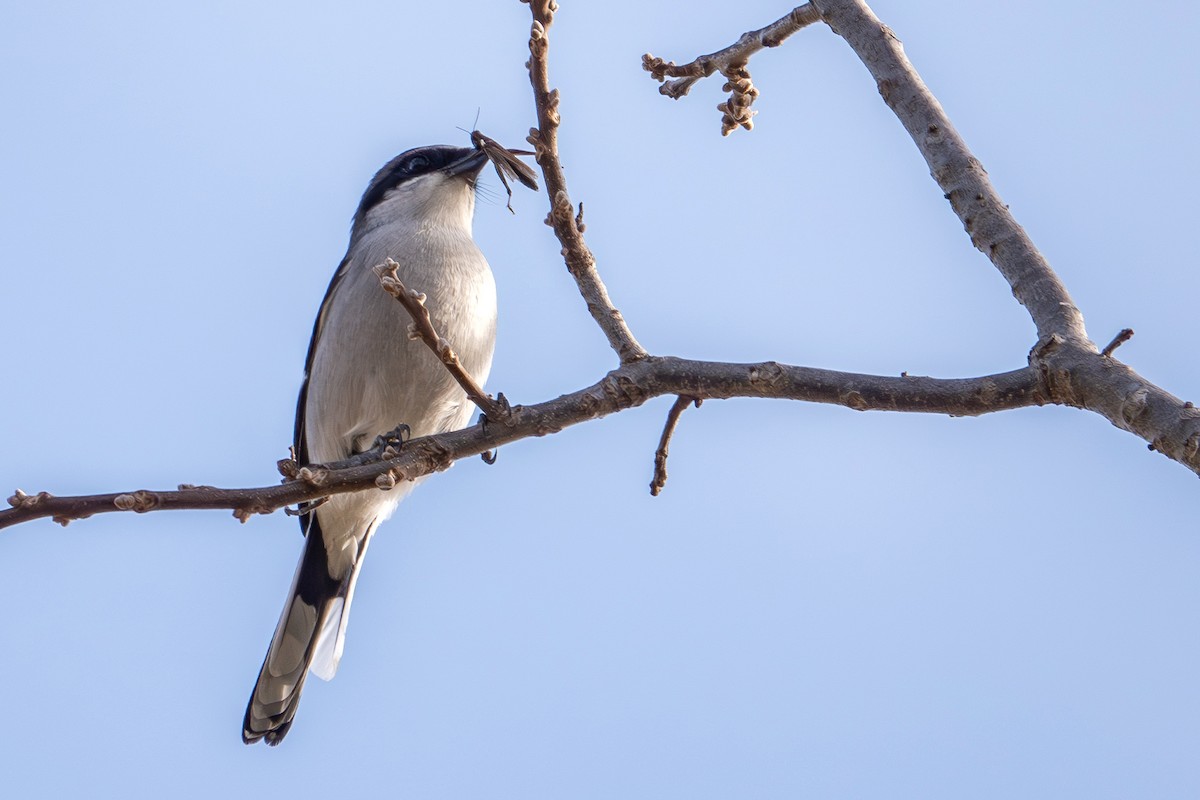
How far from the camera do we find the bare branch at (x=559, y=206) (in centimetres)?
324

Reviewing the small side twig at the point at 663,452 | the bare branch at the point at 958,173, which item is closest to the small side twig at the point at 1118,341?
the bare branch at the point at 958,173

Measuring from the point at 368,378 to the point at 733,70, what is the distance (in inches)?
92.5

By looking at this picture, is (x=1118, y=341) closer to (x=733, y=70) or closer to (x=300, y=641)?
(x=733, y=70)

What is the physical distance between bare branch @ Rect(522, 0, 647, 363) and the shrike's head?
9.38 ft

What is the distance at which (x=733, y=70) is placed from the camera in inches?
186

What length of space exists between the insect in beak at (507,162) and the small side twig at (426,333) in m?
1.40

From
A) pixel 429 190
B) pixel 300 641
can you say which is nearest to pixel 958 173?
pixel 429 190

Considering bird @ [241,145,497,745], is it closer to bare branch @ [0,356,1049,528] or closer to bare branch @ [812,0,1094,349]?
bare branch @ [0,356,1049,528]

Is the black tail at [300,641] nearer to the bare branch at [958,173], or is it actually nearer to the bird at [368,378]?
the bird at [368,378]

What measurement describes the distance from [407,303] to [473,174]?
12.9ft

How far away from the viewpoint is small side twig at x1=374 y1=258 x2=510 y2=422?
3052mm

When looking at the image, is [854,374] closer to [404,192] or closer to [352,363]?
[352,363]

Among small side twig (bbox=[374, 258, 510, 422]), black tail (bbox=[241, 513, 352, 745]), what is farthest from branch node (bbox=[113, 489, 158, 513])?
black tail (bbox=[241, 513, 352, 745])

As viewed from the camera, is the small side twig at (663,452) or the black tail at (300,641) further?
the black tail at (300,641)
